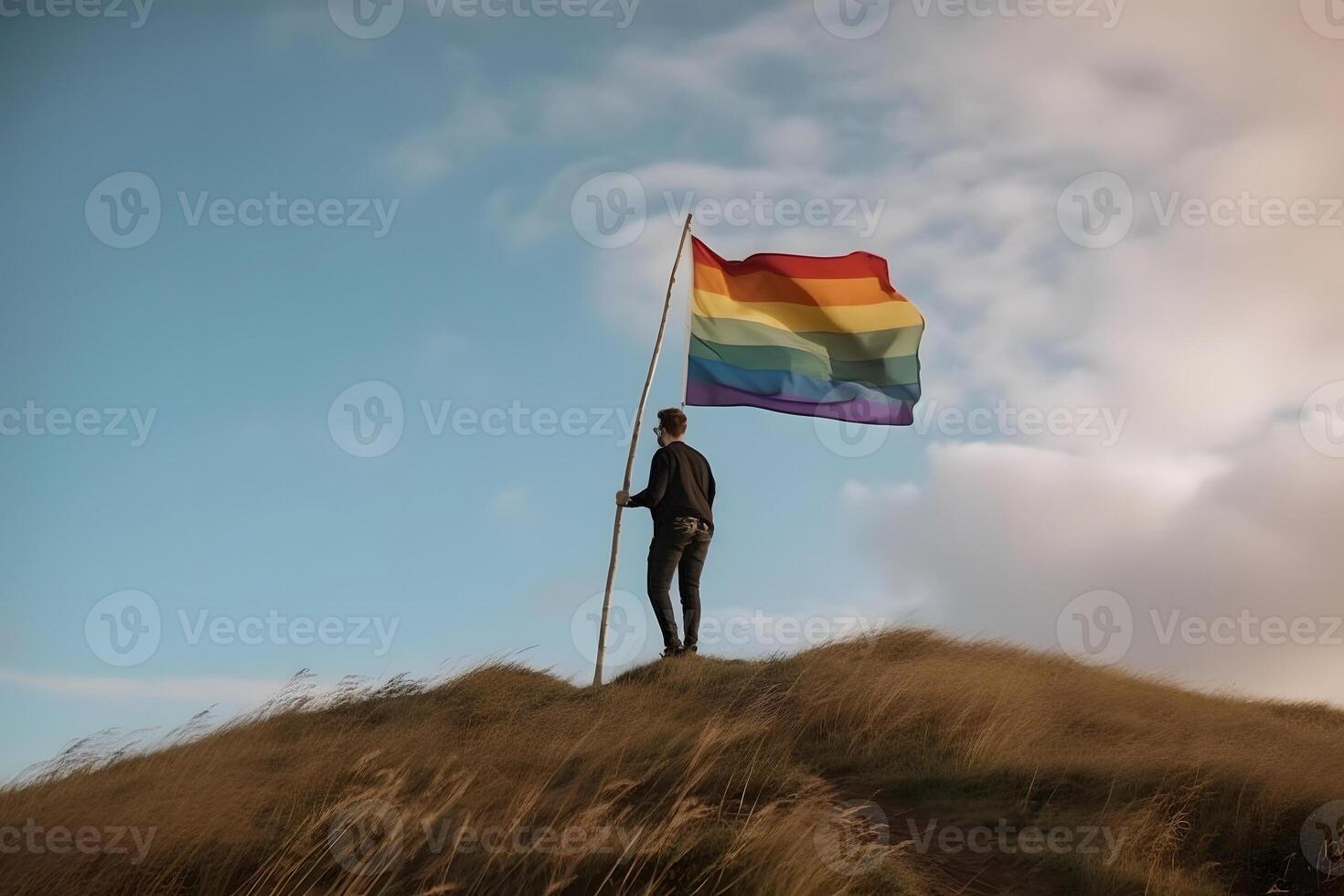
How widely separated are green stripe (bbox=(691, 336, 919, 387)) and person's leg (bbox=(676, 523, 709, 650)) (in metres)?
2.33

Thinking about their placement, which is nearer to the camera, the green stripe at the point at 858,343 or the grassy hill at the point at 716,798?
the grassy hill at the point at 716,798

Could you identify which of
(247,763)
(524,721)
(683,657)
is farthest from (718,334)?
(247,763)

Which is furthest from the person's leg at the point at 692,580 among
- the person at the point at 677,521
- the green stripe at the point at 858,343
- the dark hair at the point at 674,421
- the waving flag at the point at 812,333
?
the green stripe at the point at 858,343

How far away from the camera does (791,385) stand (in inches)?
541

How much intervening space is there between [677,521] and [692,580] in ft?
2.52

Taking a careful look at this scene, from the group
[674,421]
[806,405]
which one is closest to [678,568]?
[674,421]

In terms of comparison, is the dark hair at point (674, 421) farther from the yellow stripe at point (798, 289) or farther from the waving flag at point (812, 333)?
the yellow stripe at point (798, 289)

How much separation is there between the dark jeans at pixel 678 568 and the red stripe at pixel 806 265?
3.59 m

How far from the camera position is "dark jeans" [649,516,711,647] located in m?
12.2

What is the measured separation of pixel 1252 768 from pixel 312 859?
6604 mm

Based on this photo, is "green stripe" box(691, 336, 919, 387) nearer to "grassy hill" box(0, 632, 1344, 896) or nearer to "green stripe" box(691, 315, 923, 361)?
"green stripe" box(691, 315, 923, 361)

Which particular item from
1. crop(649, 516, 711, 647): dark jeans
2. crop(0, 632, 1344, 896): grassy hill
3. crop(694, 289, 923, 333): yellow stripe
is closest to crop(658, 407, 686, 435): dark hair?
crop(649, 516, 711, 647): dark jeans

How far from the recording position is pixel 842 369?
14.3 meters

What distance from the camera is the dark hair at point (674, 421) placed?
1264cm
